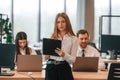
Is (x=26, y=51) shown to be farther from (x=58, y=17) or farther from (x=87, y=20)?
(x=87, y=20)

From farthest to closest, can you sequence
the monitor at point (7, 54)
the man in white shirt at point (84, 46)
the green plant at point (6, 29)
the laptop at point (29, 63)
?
the green plant at point (6, 29), the man in white shirt at point (84, 46), the laptop at point (29, 63), the monitor at point (7, 54)

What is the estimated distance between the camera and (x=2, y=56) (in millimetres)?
3279

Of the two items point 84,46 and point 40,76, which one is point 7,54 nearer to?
point 40,76

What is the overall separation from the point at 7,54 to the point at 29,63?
341mm

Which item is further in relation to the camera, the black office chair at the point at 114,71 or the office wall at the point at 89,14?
the office wall at the point at 89,14

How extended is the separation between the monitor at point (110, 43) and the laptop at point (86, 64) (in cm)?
219

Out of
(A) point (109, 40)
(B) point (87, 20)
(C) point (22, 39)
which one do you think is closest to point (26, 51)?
(C) point (22, 39)

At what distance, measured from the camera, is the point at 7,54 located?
10.8 ft

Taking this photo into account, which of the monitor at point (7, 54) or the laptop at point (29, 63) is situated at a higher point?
the monitor at point (7, 54)

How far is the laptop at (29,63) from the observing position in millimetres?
3446

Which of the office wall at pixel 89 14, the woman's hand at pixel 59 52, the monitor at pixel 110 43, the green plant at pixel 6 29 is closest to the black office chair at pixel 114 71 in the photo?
the woman's hand at pixel 59 52

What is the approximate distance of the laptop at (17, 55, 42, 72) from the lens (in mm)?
3446

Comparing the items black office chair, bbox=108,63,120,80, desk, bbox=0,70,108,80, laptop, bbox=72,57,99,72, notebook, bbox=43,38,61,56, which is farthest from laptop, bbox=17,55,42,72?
black office chair, bbox=108,63,120,80

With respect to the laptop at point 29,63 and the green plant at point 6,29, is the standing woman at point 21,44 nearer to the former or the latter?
the laptop at point 29,63
